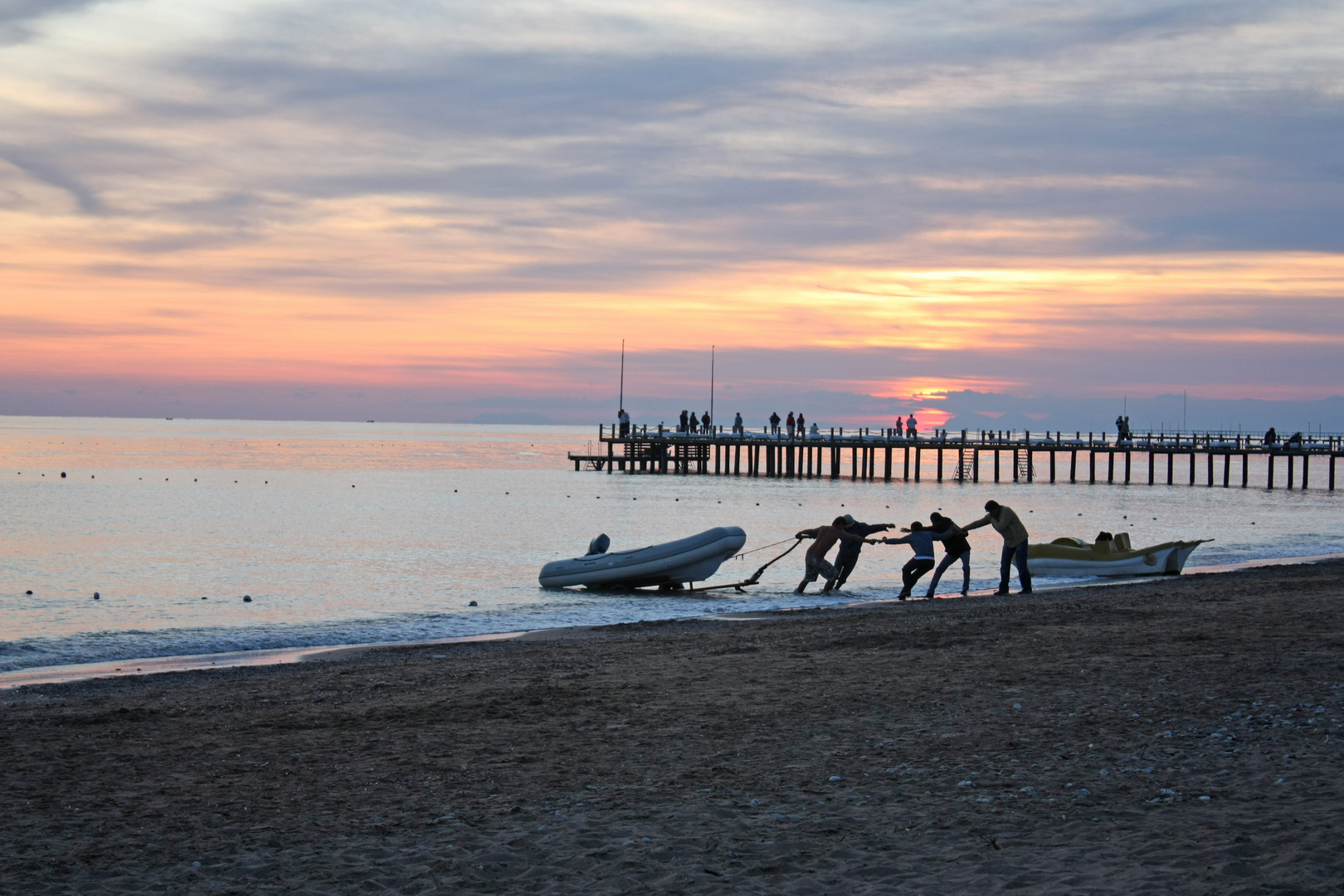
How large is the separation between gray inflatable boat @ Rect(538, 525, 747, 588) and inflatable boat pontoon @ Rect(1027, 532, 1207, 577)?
746 cm

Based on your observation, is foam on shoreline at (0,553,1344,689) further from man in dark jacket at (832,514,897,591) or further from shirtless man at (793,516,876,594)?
shirtless man at (793,516,876,594)

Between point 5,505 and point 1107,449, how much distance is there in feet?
207

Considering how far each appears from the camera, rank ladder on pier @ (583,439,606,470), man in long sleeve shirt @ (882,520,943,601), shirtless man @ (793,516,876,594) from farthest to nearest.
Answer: ladder on pier @ (583,439,606,470) → shirtless man @ (793,516,876,594) → man in long sleeve shirt @ (882,520,943,601)

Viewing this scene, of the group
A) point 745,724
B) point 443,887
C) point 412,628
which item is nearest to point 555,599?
point 412,628

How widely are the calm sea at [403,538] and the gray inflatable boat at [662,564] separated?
25.6 inches

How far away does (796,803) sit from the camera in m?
6.62

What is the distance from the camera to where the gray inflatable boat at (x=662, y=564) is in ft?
76.1

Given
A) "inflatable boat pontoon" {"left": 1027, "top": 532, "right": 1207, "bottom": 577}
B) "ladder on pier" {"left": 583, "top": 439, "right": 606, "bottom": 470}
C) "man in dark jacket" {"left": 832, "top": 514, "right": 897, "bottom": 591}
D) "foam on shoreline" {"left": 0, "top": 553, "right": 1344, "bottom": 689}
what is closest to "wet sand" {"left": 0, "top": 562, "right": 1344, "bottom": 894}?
"foam on shoreline" {"left": 0, "top": 553, "right": 1344, "bottom": 689}

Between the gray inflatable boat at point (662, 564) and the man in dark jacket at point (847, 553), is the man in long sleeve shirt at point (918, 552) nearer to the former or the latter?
the man in dark jacket at point (847, 553)

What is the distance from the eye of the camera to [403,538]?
3734 cm

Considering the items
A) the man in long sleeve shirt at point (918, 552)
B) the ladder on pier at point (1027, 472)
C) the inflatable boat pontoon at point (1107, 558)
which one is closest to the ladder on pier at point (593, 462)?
the ladder on pier at point (1027, 472)

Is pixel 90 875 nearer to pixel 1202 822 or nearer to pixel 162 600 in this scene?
pixel 1202 822

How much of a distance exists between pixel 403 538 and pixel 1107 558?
21.3 m

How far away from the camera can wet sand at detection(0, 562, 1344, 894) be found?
18.2 ft
